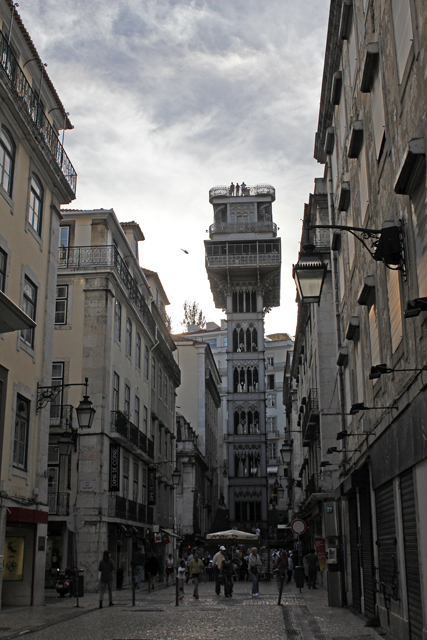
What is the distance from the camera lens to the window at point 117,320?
29953 mm

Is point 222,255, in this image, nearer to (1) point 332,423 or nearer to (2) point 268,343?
(2) point 268,343

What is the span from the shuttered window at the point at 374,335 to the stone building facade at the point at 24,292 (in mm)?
7997

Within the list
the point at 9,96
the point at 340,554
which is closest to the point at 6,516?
the point at 340,554

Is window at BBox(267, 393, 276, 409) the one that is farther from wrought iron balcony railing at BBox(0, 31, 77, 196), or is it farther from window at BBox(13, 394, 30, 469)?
window at BBox(13, 394, 30, 469)

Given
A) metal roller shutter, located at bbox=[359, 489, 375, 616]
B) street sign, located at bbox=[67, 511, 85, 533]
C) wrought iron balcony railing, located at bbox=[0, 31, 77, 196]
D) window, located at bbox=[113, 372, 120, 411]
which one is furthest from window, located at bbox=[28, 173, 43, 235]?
metal roller shutter, located at bbox=[359, 489, 375, 616]

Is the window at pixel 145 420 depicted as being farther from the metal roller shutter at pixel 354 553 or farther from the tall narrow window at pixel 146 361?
Result: the metal roller shutter at pixel 354 553

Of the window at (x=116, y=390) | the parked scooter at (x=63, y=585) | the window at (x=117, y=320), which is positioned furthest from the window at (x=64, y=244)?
the parked scooter at (x=63, y=585)

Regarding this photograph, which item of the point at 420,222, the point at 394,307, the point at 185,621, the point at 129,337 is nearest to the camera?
the point at 420,222

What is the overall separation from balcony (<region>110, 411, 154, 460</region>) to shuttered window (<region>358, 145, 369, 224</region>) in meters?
17.1

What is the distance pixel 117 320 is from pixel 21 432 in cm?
1268

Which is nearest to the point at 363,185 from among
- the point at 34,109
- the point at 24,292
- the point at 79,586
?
the point at 24,292

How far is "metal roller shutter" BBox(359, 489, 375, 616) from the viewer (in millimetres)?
13555

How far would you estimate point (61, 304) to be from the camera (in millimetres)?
28703

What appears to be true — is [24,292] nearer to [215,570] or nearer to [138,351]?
[215,570]
